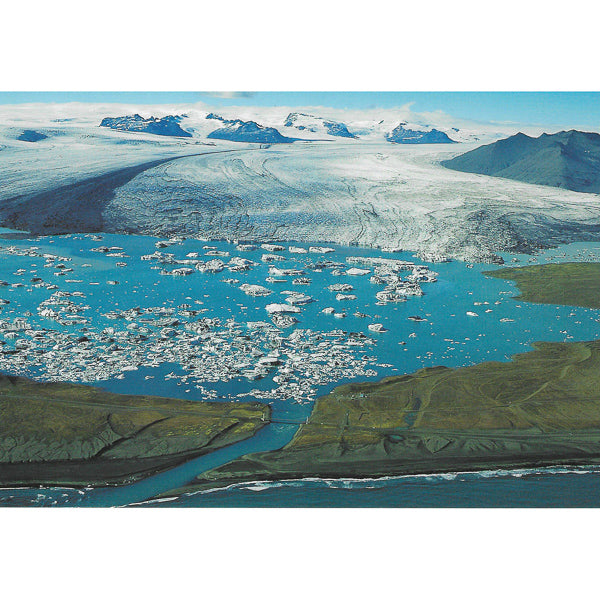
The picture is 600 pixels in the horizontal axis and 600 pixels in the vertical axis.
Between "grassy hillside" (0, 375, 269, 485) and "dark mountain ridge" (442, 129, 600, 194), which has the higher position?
"dark mountain ridge" (442, 129, 600, 194)

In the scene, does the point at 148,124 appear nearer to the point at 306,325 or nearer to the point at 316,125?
the point at 316,125

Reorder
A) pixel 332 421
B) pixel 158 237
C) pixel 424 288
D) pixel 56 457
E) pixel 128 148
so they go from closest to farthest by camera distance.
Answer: pixel 56 457 → pixel 332 421 → pixel 424 288 → pixel 158 237 → pixel 128 148

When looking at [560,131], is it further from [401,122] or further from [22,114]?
[22,114]

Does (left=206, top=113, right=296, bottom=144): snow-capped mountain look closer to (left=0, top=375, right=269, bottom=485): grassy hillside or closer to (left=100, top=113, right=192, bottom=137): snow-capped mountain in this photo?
(left=100, top=113, right=192, bottom=137): snow-capped mountain

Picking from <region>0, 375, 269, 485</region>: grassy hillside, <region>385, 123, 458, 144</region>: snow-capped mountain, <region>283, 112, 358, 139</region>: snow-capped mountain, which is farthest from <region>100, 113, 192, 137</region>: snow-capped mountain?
<region>0, 375, 269, 485</region>: grassy hillside

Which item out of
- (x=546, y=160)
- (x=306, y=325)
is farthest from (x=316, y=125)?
(x=306, y=325)

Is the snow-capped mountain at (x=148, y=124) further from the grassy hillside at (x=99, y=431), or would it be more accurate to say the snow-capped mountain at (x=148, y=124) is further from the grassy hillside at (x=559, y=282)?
the grassy hillside at (x=99, y=431)

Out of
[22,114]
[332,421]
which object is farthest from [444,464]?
[22,114]
